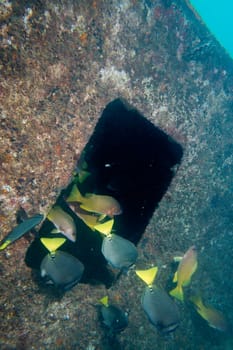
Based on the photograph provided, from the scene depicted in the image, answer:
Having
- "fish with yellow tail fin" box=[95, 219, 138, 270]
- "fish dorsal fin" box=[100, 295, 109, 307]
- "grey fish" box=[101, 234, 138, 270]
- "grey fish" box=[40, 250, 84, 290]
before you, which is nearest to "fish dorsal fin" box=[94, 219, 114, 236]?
"fish with yellow tail fin" box=[95, 219, 138, 270]

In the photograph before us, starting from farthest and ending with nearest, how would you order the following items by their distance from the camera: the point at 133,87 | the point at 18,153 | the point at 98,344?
the point at 133,87
the point at 98,344
the point at 18,153

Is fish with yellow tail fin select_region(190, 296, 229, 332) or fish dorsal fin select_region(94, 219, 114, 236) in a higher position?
fish dorsal fin select_region(94, 219, 114, 236)

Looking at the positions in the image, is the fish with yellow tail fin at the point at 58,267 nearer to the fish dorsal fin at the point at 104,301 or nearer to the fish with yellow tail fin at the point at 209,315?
the fish dorsal fin at the point at 104,301

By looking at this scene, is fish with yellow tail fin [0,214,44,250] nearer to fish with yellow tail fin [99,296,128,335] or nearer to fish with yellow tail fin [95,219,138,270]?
fish with yellow tail fin [95,219,138,270]

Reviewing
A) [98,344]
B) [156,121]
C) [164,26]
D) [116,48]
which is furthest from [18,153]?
[164,26]

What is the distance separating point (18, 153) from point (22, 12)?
4.45 feet

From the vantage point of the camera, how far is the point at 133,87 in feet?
13.4

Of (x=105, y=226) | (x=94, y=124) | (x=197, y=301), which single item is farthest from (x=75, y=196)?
(x=197, y=301)

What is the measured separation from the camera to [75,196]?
284 cm

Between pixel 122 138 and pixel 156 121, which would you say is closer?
pixel 122 138

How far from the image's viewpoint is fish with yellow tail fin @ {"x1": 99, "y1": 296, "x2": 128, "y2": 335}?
3596 millimetres

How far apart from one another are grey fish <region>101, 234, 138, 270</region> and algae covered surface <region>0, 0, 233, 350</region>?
848mm

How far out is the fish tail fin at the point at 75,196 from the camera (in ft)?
9.21

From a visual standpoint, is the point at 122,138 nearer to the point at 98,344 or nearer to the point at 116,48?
the point at 116,48
